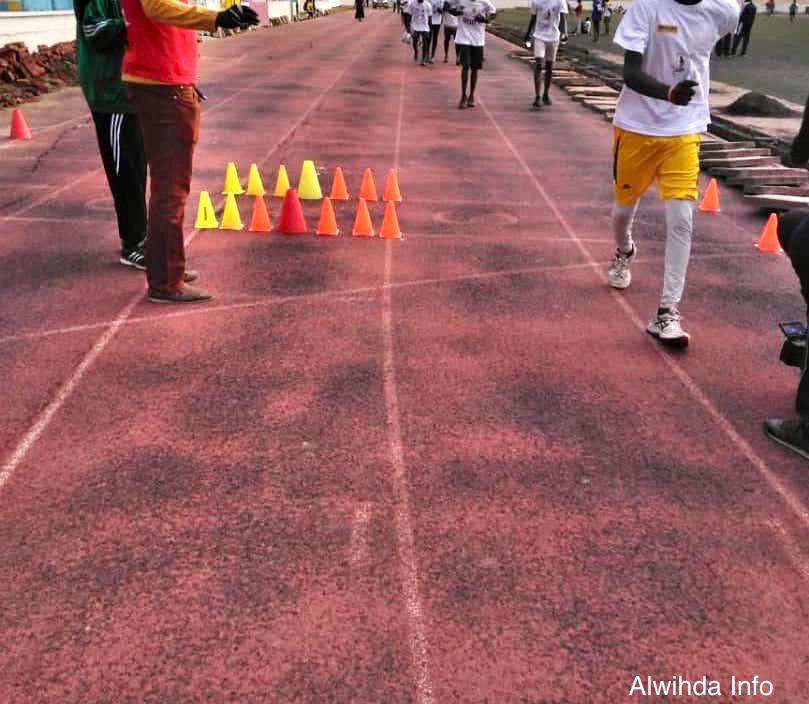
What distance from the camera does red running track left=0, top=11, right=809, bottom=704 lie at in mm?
2619

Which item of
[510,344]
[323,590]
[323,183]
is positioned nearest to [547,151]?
[323,183]

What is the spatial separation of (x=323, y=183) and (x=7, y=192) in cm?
336

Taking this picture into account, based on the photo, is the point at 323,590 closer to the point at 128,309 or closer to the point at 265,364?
the point at 265,364

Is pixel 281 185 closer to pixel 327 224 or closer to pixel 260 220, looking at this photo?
pixel 260 220

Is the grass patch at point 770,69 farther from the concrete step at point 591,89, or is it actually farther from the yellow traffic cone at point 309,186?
the yellow traffic cone at point 309,186

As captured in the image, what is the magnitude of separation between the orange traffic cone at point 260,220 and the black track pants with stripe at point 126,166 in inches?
51.7

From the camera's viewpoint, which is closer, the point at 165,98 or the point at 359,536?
the point at 359,536

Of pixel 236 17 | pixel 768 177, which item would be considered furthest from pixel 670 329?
pixel 768 177

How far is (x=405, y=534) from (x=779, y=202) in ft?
23.7

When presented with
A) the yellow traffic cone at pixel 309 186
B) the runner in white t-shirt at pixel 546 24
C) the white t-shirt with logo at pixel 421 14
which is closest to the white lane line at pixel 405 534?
the yellow traffic cone at pixel 309 186

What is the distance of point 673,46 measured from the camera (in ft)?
16.0

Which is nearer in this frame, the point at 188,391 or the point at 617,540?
the point at 617,540

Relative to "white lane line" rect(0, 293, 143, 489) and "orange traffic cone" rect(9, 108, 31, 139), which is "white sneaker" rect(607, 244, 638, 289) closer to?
"white lane line" rect(0, 293, 143, 489)

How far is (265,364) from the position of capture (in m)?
4.72
